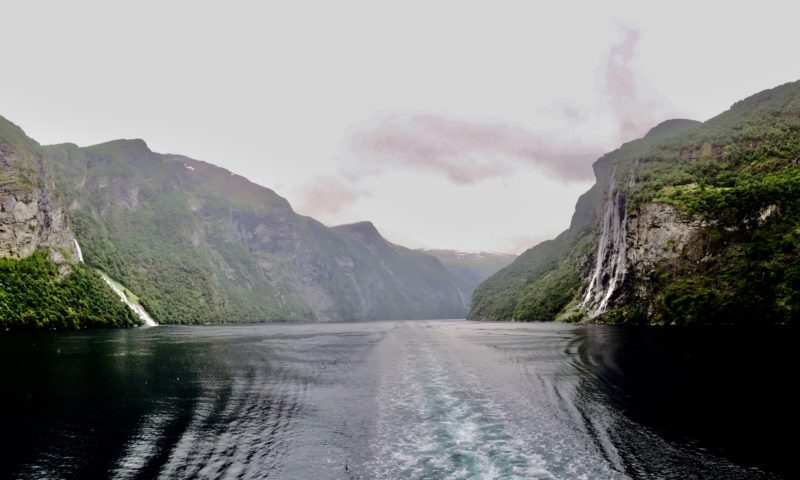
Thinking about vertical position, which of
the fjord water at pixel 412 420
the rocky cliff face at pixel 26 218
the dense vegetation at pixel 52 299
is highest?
the rocky cliff face at pixel 26 218

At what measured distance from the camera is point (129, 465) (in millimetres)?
17906

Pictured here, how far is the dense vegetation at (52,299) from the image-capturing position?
124 metres

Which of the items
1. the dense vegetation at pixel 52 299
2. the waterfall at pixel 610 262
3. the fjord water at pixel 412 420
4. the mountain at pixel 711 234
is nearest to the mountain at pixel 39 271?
the dense vegetation at pixel 52 299

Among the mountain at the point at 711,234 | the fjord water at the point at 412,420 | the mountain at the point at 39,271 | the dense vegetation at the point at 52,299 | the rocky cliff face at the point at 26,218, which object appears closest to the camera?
the fjord water at the point at 412,420

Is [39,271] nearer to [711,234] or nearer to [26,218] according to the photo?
[26,218]

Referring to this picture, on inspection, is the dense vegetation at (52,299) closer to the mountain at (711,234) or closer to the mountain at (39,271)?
the mountain at (39,271)

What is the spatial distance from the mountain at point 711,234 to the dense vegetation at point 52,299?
160m

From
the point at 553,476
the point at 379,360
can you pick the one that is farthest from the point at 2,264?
the point at 553,476

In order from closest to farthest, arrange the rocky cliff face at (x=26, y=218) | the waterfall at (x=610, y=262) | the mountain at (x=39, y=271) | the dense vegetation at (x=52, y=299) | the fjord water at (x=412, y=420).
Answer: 1. the fjord water at (x=412, y=420)
2. the dense vegetation at (x=52, y=299)
3. the mountain at (x=39, y=271)
4. the waterfall at (x=610, y=262)
5. the rocky cliff face at (x=26, y=218)

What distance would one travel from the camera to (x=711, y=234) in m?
103

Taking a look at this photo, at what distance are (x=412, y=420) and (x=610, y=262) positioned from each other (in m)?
144

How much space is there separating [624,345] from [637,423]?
4006cm

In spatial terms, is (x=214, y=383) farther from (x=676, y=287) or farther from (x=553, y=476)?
(x=676, y=287)

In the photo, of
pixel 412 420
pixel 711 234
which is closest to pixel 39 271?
pixel 412 420
